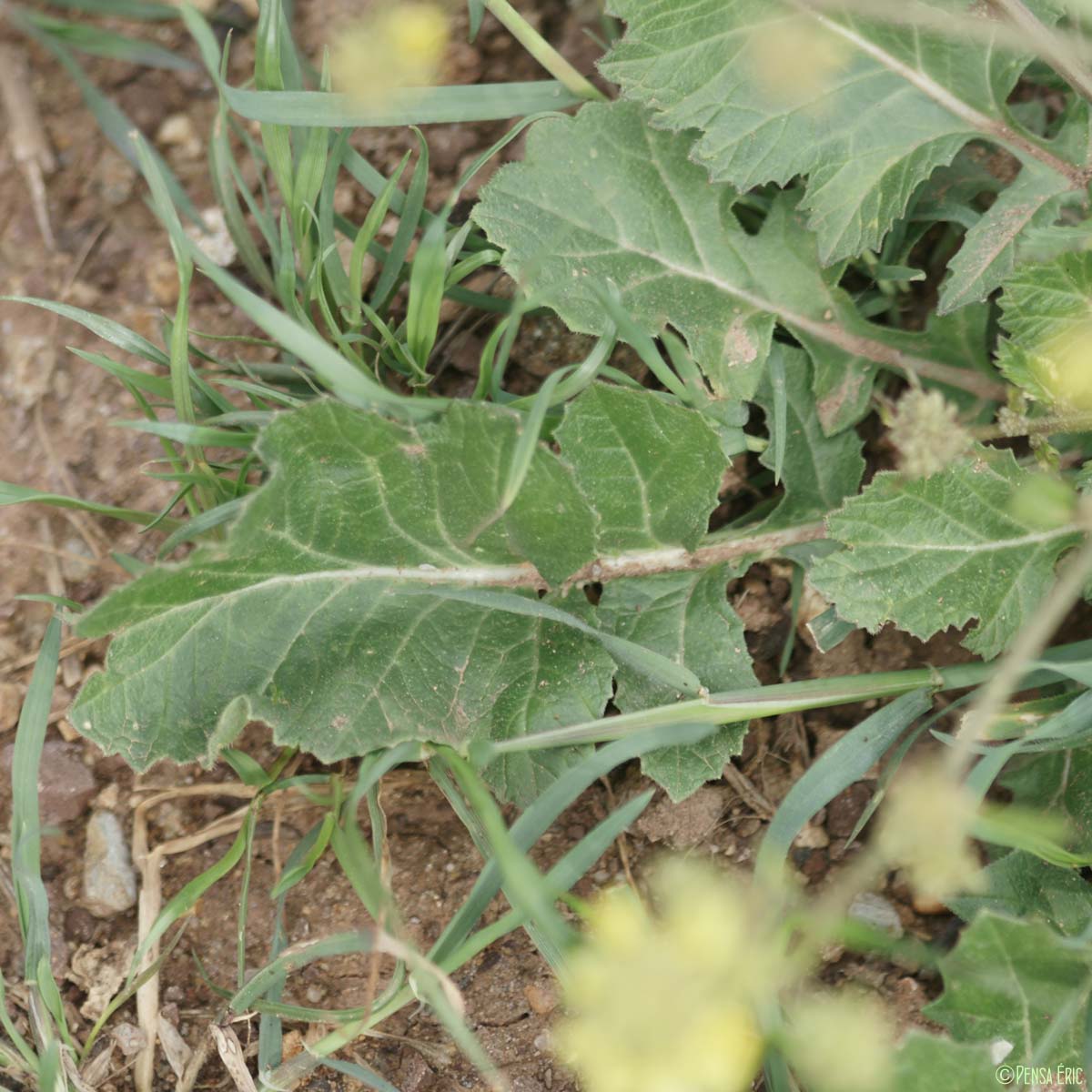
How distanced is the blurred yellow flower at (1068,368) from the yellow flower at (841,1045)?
3.69 feet

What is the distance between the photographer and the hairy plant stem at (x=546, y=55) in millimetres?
2221

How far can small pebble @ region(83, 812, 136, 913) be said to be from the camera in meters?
2.26

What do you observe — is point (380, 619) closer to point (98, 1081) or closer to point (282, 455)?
point (282, 455)

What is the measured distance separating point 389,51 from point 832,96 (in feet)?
2.95

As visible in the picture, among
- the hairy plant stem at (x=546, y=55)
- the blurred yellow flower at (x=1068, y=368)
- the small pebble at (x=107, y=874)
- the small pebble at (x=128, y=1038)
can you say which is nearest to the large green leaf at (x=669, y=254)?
the hairy plant stem at (x=546, y=55)

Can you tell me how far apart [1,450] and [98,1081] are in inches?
52.3

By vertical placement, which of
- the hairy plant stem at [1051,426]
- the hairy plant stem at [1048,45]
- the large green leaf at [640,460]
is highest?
the hairy plant stem at [1048,45]

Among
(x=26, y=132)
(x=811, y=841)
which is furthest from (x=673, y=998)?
(x=26, y=132)

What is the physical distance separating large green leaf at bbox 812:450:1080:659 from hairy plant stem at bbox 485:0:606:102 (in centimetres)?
99

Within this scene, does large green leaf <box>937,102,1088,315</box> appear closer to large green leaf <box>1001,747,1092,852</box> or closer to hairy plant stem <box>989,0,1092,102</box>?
hairy plant stem <box>989,0,1092,102</box>

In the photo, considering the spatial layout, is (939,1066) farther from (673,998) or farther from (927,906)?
(673,998)

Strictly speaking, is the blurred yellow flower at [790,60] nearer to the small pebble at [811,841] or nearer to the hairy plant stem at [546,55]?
the hairy plant stem at [546,55]

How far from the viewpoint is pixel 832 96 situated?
7.04ft

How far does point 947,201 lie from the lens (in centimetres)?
231
